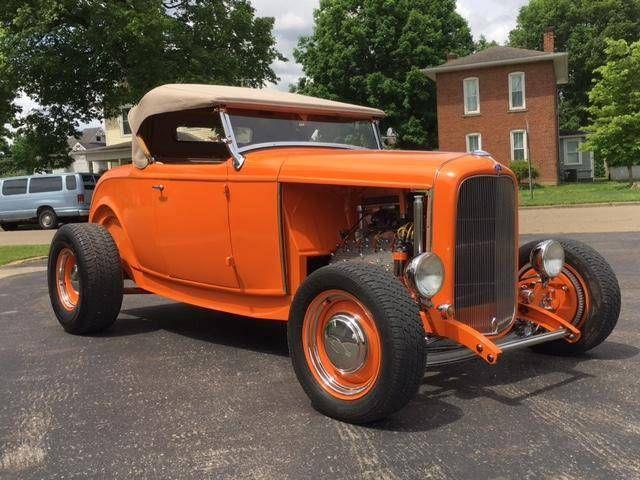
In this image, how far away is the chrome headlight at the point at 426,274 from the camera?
337cm

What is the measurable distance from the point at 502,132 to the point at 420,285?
31.4 m

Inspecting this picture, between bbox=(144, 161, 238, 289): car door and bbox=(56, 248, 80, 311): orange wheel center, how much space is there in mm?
1159

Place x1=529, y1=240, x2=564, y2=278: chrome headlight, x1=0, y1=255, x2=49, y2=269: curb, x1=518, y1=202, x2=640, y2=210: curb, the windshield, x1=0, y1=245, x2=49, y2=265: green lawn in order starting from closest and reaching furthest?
Answer: x1=529, y1=240, x2=564, y2=278: chrome headlight → the windshield → x1=0, y1=255, x2=49, y2=269: curb → x1=0, y1=245, x2=49, y2=265: green lawn → x1=518, y1=202, x2=640, y2=210: curb

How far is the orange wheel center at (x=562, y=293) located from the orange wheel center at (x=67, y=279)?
153 inches

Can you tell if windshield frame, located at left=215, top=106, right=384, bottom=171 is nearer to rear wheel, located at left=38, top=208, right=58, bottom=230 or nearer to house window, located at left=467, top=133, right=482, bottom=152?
rear wheel, located at left=38, top=208, right=58, bottom=230

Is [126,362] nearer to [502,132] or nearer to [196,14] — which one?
[196,14]

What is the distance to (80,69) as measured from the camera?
22469 mm

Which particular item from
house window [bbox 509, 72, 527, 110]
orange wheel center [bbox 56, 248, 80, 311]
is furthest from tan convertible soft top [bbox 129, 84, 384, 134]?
house window [bbox 509, 72, 527, 110]

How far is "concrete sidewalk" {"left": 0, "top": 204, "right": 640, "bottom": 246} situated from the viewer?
1298 centimetres

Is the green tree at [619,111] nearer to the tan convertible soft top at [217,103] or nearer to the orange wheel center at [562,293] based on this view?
the tan convertible soft top at [217,103]

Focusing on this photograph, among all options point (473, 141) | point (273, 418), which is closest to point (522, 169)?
point (473, 141)

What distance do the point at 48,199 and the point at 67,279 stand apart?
59.0ft

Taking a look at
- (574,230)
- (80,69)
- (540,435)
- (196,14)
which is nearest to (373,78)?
(196,14)

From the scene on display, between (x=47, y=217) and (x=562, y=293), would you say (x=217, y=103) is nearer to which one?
(x=562, y=293)
